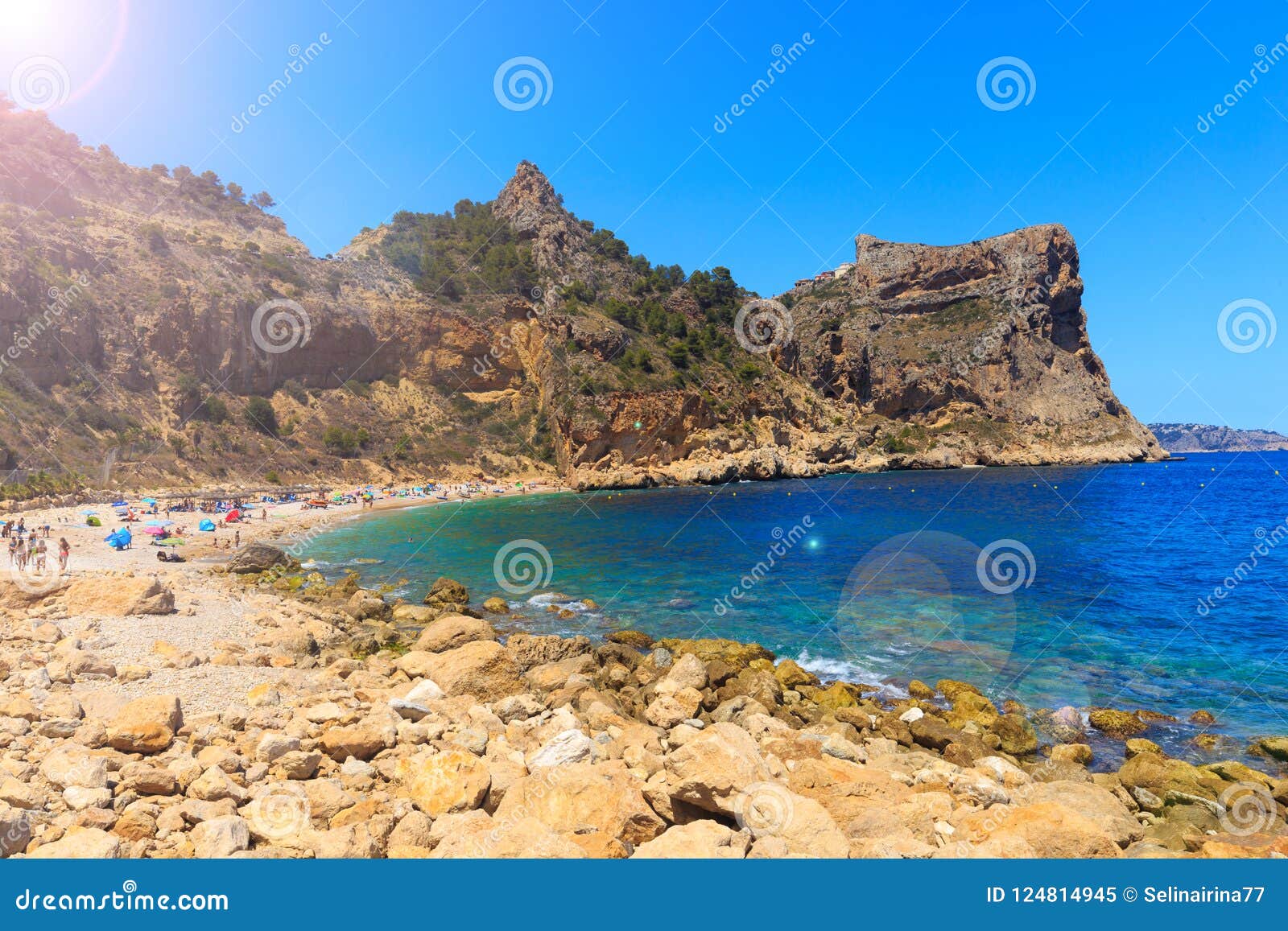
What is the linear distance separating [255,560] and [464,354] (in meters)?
60.0

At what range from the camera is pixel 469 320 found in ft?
267

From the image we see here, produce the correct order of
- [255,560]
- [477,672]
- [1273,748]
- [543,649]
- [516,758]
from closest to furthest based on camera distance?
[516,758]
[1273,748]
[477,672]
[543,649]
[255,560]

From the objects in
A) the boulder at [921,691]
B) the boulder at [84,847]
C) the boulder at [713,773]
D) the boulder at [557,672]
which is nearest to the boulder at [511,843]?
→ the boulder at [713,773]

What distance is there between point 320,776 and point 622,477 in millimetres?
62618

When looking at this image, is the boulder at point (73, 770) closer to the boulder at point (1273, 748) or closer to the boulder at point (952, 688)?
the boulder at point (952, 688)

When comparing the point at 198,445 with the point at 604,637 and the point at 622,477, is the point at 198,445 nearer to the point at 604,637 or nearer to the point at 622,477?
the point at 622,477

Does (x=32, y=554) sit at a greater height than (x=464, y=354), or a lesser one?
lesser

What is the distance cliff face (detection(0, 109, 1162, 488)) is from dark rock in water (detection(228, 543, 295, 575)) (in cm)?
3270

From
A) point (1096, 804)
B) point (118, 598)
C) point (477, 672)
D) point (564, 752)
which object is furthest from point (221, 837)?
point (118, 598)

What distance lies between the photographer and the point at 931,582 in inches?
973

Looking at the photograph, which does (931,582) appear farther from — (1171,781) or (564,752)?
(564,752)

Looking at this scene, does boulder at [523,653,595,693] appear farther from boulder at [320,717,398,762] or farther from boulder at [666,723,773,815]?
boulder at [666,723,773,815]

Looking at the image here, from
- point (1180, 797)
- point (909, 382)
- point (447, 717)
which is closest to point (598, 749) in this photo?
point (447, 717)

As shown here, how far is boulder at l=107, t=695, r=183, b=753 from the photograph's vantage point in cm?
742
